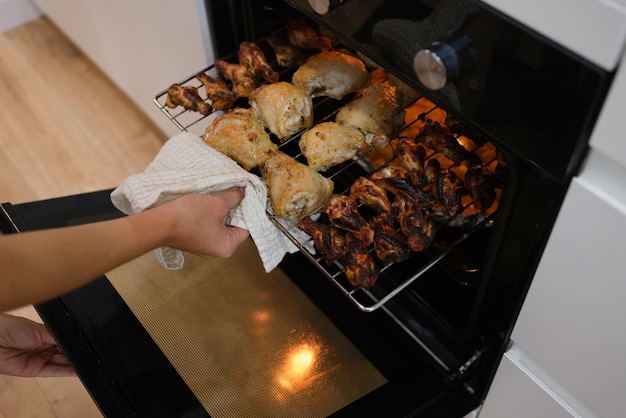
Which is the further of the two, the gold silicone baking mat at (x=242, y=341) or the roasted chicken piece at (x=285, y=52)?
the roasted chicken piece at (x=285, y=52)

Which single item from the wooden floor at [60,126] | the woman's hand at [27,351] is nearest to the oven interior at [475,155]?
the woman's hand at [27,351]

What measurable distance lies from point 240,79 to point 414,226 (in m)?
0.37

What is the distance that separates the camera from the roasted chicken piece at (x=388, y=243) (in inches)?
30.8

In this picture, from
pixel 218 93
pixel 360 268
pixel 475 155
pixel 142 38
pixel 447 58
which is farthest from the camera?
pixel 142 38

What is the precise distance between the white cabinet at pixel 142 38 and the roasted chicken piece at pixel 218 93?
16cm

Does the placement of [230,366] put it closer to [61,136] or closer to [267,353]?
[267,353]

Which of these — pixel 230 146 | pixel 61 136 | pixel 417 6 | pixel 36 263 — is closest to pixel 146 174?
pixel 230 146

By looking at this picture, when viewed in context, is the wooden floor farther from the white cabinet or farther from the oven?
the oven

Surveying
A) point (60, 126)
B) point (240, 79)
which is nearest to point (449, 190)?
point (240, 79)

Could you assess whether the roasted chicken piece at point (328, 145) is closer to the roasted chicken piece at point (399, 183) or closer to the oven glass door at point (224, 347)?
the roasted chicken piece at point (399, 183)

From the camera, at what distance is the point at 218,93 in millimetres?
989

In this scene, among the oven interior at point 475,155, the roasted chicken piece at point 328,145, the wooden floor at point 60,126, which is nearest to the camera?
the oven interior at point 475,155

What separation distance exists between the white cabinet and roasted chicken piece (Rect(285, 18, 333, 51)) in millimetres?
180

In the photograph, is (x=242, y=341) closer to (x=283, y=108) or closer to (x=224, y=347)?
(x=224, y=347)
